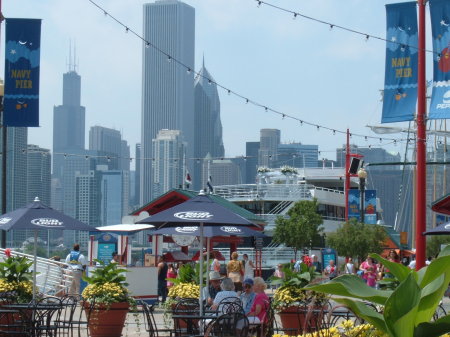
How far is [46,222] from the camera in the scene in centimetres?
1573

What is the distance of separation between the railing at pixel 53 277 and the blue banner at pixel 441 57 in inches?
461

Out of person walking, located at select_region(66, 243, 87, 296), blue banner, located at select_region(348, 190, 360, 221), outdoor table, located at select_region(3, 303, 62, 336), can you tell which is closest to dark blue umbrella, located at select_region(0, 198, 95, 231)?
outdoor table, located at select_region(3, 303, 62, 336)

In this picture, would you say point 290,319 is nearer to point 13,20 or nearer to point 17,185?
point 13,20

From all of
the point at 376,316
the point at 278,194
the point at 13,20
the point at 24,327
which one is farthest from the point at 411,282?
A: the point at 278,194

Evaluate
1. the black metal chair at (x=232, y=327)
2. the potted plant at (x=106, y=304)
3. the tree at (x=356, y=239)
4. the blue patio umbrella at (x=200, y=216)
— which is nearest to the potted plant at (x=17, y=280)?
Answer: the potted plant at (x=106, y=304)

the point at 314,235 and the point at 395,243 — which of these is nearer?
the point at 314,235

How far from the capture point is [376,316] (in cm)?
517

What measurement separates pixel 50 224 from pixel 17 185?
171 meters

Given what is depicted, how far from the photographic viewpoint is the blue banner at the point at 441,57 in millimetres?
20500

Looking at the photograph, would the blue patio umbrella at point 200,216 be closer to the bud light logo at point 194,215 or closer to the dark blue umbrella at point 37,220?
the bud light logo at point 194,215

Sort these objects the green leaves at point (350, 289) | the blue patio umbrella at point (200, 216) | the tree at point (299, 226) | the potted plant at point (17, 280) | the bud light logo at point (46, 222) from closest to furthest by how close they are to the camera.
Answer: the green leaves at point (350, 289), the blue patio umbrella at point (200, 216), the bud light logo at point (46, 222), the potted plant at point (17, 280), the tree at point (299, 226)

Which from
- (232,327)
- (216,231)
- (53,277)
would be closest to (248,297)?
(232,327)

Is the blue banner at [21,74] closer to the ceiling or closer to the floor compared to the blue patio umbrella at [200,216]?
closer to the ceiling

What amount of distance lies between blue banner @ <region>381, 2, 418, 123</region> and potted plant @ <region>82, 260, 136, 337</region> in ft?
26.5
